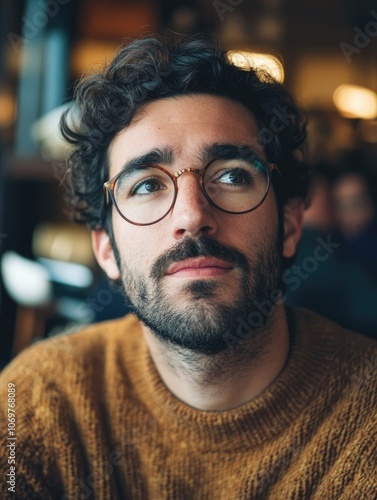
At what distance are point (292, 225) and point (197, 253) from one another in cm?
40

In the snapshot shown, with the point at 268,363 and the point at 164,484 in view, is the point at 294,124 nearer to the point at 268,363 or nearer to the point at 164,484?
the point at 268,363

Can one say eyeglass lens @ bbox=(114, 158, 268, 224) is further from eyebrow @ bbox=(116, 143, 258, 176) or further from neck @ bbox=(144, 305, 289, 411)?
neck @ bbox=(144, 305, 289, 411)

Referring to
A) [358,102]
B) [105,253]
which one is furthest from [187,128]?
[358,102]

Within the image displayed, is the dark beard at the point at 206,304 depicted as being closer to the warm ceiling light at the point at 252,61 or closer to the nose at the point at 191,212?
the nose at the point at 191,212

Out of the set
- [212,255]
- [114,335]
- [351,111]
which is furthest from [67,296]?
[351,111]

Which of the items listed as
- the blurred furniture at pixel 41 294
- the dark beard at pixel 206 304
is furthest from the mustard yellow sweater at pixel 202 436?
the blurred furniture at pixel 41 294

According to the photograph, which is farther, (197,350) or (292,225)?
(292,225)

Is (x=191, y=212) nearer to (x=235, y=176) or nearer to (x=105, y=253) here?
(x=235, y=176)

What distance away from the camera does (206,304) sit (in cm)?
106

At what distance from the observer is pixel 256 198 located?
1163mm

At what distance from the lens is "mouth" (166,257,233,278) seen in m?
1.06

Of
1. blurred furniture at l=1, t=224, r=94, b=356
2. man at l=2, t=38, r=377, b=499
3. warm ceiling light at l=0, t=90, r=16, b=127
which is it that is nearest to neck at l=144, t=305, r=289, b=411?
man at l=2, t=38, r=377, b=499

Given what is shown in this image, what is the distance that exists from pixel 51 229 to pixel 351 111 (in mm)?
2621

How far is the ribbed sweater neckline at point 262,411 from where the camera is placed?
1.14 metres
